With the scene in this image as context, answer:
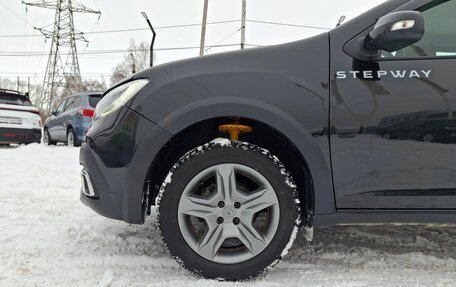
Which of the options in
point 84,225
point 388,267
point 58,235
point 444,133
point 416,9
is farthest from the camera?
point 84,225

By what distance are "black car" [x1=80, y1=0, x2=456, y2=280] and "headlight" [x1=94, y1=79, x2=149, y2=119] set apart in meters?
0.04

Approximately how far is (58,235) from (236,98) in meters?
1.85

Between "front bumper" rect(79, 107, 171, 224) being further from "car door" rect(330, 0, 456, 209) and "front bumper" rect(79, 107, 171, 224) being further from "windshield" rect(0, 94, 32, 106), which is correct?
"windshield" rect(0, 94, 32, 106)

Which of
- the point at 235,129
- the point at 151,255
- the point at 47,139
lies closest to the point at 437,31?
the point at 235,129

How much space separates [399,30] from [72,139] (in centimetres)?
979

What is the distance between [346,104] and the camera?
2.24 m

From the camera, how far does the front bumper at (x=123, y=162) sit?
2311 mm

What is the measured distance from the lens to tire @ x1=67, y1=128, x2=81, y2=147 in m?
10.3

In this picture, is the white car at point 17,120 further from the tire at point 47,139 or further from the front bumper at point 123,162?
the front bumper at point 123,162

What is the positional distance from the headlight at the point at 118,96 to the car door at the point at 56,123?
925cm

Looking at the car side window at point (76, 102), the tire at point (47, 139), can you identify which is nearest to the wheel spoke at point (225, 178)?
the car side window at point (76, 102)

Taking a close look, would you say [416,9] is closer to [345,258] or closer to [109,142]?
[345,258]

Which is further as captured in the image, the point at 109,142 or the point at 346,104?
the point at 109,142

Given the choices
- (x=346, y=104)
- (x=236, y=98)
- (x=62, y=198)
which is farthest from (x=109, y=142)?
(x=62, y=198)
